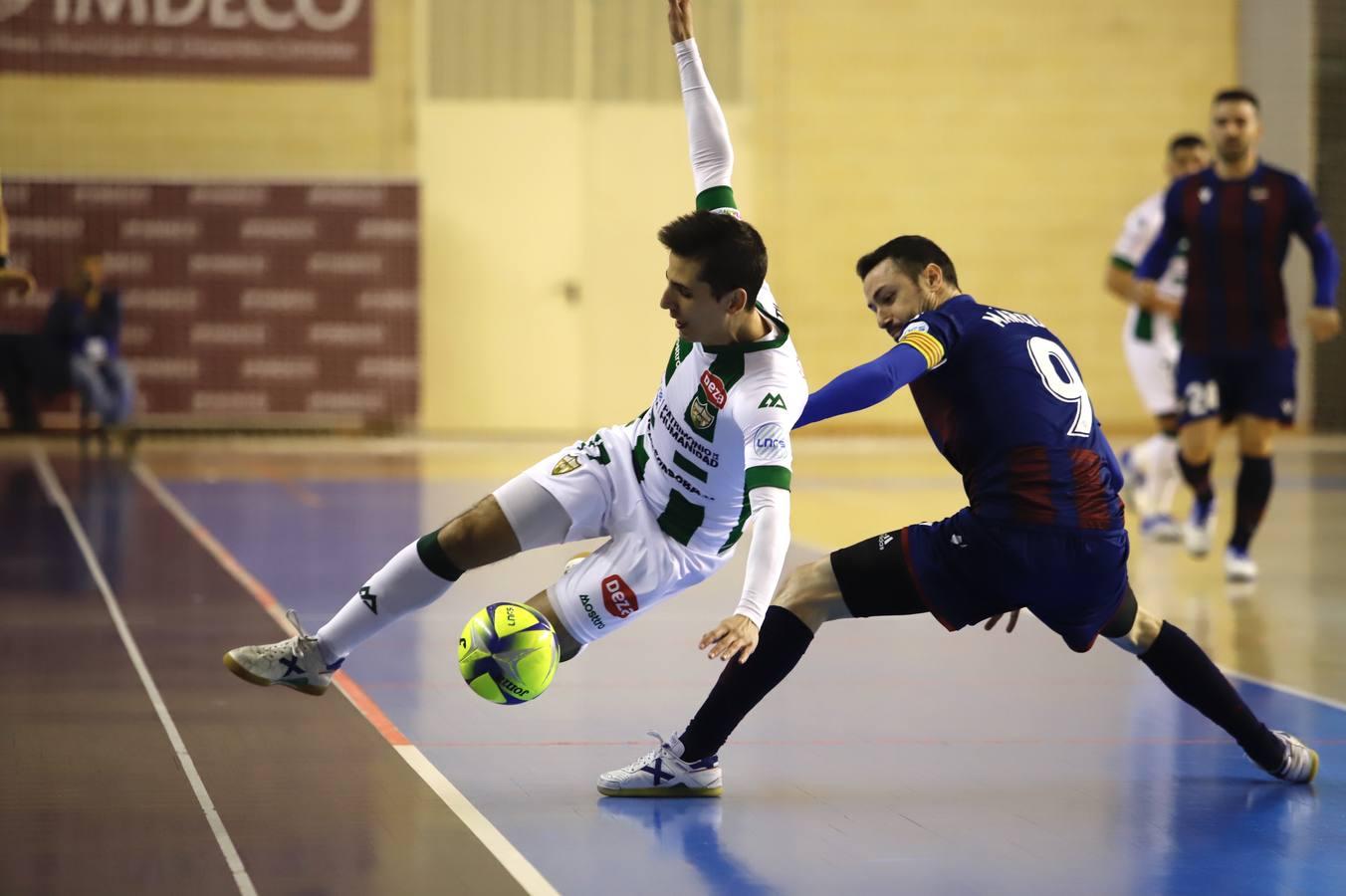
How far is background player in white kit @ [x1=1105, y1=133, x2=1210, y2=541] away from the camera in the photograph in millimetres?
11859

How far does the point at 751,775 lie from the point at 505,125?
55.5ft

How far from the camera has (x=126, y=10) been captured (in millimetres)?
20375

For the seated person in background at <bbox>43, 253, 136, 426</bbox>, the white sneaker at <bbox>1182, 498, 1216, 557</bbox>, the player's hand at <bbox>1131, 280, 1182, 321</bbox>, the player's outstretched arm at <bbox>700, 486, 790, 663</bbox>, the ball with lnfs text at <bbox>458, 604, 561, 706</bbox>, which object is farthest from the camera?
the seated person in background at <bbox>43, 253, 136, 426</bbox>

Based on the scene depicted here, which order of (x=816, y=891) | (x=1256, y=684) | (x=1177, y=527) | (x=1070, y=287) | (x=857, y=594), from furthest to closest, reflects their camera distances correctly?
(x=1070, y=287) → (x=1177, y=527) → (x=1256, y=684) → (x=857, y=594) → (x=816, y=891)

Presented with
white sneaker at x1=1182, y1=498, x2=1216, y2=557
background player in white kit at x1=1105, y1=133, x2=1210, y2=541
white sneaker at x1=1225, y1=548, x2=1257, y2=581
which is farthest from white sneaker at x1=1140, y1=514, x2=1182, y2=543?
white sneaker at x1=1225, y1=548, x2=1257, y2=581

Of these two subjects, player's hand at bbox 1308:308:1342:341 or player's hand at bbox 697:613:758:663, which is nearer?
player's hand at bbox 697:613:758:663

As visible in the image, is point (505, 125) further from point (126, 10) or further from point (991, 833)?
point (991, 833)

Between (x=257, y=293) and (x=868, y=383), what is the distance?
16.6 metres

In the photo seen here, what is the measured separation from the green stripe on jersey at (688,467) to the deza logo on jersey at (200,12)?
16.6 meters

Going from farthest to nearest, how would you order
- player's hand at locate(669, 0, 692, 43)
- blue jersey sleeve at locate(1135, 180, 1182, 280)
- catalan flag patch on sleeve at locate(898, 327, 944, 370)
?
blue jersey sleeve at locate(1135, 180, 1182, 280) < player's hand at locate(669, 0, 692, 43) < catalan flag patch on sleeve at locate(898, 327, 944, 370)

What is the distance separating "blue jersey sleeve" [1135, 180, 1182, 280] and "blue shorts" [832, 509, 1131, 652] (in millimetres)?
5184

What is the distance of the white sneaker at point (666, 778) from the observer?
16.6ft

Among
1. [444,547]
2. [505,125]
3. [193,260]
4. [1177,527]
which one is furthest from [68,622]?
[505,125]

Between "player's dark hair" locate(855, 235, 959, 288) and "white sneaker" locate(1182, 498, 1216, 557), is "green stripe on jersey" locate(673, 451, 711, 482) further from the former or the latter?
"white sneaker" locate(1182, 498, 1216, 557)
